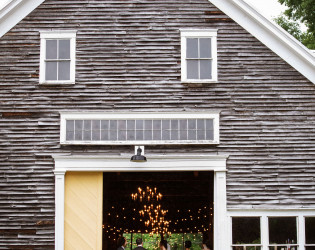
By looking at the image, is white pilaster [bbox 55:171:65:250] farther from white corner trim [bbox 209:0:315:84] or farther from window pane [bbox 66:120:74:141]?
white corner trim [bbox 209:0:315:84]

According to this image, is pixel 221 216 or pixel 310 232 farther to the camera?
pixel 310 232

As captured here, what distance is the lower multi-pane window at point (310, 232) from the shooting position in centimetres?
1495

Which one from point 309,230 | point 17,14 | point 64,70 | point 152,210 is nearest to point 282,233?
point 309,230

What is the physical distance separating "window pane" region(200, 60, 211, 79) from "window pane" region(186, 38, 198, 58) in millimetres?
278

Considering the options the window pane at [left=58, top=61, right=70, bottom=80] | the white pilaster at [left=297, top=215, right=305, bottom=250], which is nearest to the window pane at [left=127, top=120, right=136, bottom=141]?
the window pane at [left=58, top=61, right=70, bottom=80]

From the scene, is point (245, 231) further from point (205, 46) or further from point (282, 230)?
point (205, 46)

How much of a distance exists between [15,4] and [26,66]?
1.62 metres

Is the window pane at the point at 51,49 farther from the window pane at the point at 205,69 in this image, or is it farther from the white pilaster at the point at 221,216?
the white pilaster at the point at 221,216

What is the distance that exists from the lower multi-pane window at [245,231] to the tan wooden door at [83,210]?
11.2 ft

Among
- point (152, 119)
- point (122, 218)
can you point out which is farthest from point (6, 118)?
point (122, 218)

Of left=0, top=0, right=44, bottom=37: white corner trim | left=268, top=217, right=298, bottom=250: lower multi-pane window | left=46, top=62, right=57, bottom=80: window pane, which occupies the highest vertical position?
left=0, top=0, right=44, bottom=37: white corner trim

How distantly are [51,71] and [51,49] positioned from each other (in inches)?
23.5

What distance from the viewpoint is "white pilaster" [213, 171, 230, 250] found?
1480 cm

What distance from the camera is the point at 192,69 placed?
50.9 ft
